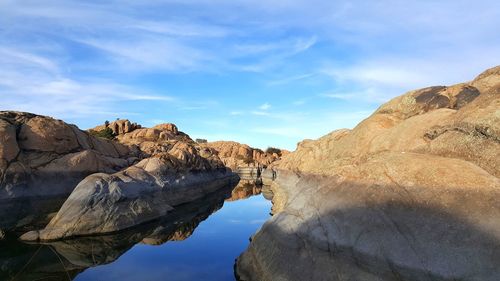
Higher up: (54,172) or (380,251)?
(54,172)

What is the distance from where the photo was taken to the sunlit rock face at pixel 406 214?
28.9 feet

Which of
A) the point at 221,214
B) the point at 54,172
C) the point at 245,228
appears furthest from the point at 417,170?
the point at 54,172

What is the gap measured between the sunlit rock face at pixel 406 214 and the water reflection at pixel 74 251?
18.5ft

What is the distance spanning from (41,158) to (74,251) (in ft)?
75.8

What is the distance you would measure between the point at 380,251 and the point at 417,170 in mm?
2749

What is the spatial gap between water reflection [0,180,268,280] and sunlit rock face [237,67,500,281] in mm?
5643

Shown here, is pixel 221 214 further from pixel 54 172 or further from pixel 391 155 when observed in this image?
pixel 391 155

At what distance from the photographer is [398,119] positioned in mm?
16312

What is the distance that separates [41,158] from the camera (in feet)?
123

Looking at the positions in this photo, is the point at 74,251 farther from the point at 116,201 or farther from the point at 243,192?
the point at 243,192

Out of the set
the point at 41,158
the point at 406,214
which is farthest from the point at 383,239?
the point at 41,158

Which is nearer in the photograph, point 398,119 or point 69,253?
point 398,119

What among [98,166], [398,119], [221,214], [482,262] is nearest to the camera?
[482,262]

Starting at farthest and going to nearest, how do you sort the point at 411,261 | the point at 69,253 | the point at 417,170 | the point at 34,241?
the point at 34,241 → the point at 69,253 → the point at 417,170 → the point at 411,261
